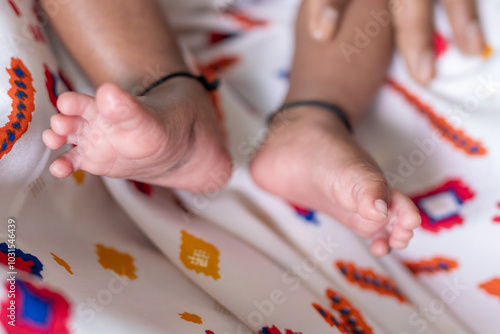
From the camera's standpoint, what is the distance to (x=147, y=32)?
2.14 ft

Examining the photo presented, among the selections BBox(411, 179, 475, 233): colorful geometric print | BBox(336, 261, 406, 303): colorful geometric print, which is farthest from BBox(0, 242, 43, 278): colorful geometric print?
BBox(411, 179, 475, 233): colorful geometric print

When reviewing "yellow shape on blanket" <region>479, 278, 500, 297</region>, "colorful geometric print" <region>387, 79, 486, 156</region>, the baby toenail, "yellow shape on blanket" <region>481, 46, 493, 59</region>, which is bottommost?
"yellow shape on blanket" <region>479, 278, 500, 297</region>

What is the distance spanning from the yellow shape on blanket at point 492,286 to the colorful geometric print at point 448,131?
0.16m

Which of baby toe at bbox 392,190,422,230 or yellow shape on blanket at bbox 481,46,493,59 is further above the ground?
baby toe at bbox 392,190,422,230

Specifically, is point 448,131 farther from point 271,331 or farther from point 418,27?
point 271,331

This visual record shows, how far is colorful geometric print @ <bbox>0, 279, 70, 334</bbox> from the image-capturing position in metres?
0.39

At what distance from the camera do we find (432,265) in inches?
24.4

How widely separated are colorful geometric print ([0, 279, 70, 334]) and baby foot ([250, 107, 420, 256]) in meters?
0.28

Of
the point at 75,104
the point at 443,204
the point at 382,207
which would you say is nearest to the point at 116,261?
the point at 75,104

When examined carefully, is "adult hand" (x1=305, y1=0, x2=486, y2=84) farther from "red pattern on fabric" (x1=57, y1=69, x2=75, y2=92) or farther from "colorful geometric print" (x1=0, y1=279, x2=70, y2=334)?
"colorful geometric print" (x1=0, y1=279, x2=70, y2=334)

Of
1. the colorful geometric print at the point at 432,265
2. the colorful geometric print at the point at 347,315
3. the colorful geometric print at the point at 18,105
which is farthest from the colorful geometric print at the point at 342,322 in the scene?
the colorful geometric print at the point at 18,105

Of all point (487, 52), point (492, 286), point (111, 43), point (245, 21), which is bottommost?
point (492, 286)

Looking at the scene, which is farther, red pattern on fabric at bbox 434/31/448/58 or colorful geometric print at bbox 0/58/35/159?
red pattern on fabric at bbox 434/31/448/58

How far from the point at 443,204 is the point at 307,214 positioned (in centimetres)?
17
